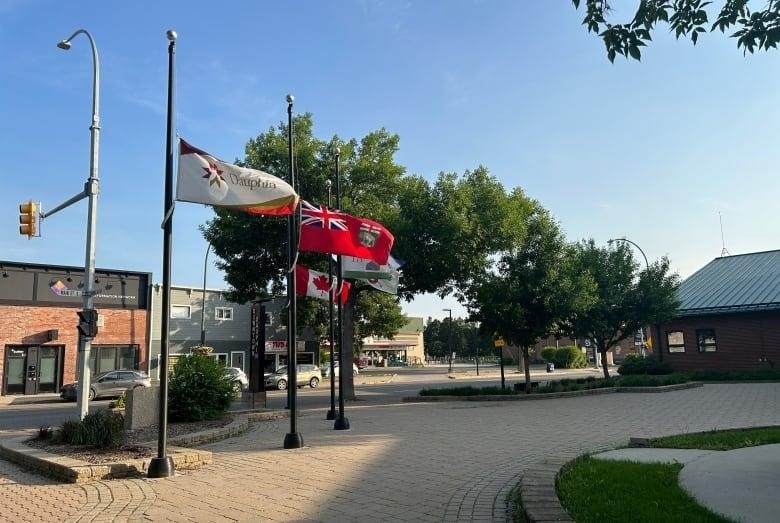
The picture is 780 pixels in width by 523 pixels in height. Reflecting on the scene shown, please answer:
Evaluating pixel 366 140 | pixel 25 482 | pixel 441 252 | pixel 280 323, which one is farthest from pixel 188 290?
pixel 25 482

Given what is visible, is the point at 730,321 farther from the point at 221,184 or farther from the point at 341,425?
the point at 221,184

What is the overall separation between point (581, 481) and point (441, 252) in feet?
54.9

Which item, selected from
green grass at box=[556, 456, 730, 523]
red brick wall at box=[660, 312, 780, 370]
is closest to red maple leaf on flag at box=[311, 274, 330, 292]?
green grass at box=[556, 456, 730, 523]

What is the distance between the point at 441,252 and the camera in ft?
77.4

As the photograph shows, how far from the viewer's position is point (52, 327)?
37.2 meters

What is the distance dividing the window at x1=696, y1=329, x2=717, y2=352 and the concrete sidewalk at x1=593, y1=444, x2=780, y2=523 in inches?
1174

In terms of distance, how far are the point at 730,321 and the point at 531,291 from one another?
18.1m

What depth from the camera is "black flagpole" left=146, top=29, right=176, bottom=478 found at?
8.97 m

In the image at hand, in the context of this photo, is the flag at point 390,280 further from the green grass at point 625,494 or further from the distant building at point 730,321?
the distant building at point 730,321

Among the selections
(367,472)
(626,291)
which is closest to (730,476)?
(367,472)

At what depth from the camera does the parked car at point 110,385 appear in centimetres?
3141

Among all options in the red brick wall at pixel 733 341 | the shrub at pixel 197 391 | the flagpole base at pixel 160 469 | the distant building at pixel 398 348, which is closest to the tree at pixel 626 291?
the red brick wall at pixel 733 341

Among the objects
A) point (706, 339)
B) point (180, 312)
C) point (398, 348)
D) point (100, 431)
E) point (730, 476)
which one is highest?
point (180, 312)

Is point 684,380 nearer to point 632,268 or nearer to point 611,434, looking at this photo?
point 632,268
